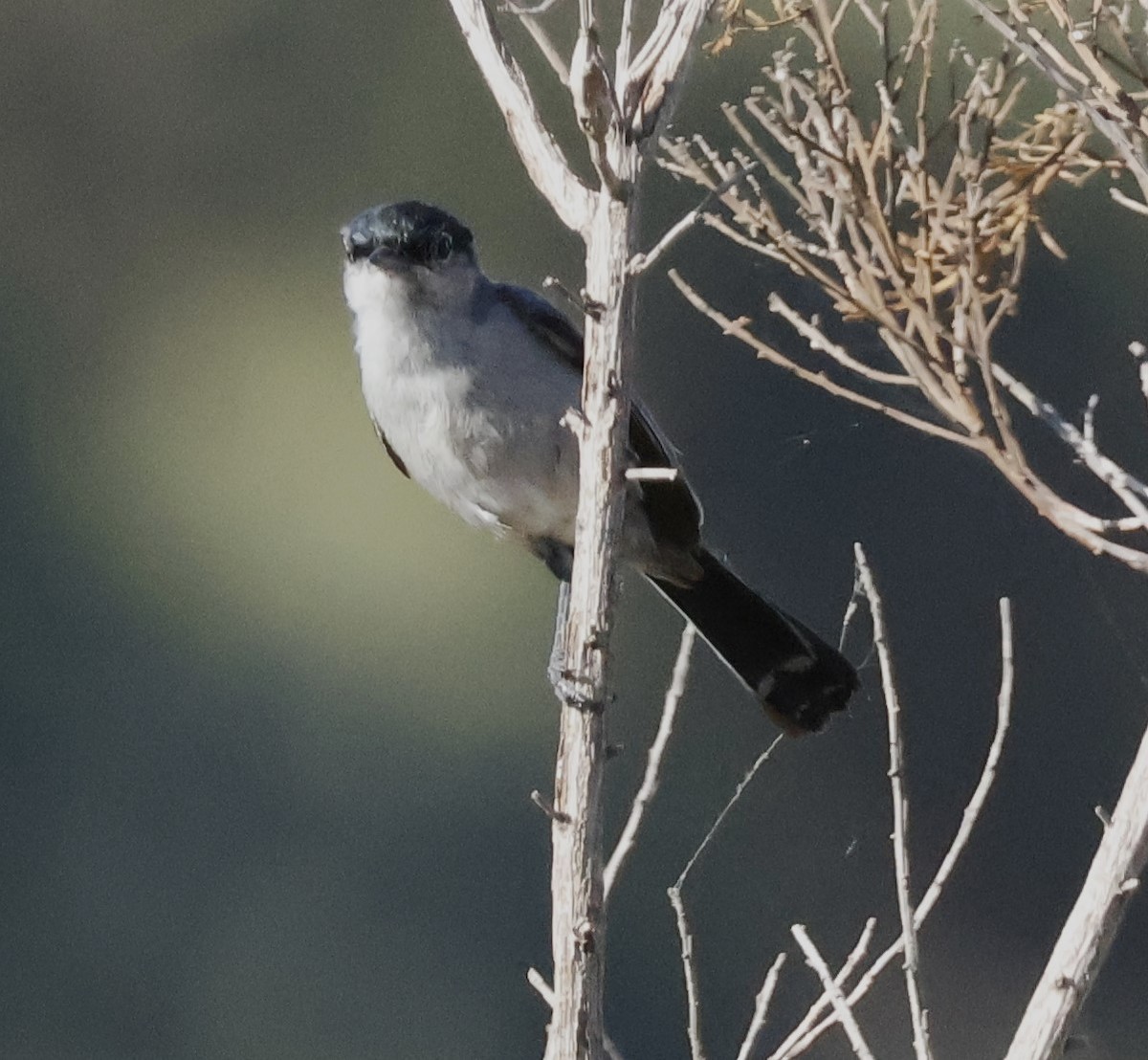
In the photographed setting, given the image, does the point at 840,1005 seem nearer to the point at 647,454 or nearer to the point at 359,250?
the point at 647,454

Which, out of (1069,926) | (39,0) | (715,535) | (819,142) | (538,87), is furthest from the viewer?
(39,0)

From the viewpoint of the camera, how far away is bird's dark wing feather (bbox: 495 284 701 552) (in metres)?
3.11

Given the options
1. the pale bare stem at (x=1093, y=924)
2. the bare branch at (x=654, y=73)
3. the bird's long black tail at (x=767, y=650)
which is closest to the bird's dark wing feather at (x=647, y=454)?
the bird's long black tail at (x=767, y=650)

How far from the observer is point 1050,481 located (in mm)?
4824

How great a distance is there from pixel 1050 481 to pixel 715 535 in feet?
3.09

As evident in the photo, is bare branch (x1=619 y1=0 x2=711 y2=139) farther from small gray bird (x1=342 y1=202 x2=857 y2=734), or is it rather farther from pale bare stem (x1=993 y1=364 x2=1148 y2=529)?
small gray bird (x1=342 y1=202 x2=857 y2=734)

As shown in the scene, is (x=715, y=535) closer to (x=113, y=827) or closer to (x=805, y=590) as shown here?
(x=805, y=590)

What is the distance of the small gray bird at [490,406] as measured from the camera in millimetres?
3076

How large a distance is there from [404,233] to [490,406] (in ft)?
1.11

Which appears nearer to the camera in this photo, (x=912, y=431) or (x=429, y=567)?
(x=912, y=431)

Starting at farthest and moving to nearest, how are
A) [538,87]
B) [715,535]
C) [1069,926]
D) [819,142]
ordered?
[538,87]
[715,535]
[819,142]
[1069,926]

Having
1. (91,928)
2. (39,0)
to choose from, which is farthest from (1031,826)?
(39,0)

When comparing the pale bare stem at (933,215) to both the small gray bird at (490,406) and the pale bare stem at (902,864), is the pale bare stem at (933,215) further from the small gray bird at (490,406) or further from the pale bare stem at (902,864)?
the small gray bird at (490,406)

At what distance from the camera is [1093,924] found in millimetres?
1867
